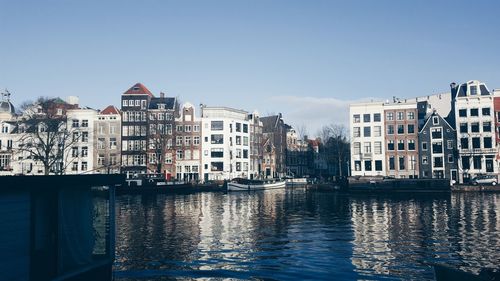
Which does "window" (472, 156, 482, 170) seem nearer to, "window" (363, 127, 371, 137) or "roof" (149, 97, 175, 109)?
"window" (363, 127, 371, 137)

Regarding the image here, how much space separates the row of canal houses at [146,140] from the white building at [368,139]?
2661cm

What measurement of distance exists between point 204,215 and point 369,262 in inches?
840

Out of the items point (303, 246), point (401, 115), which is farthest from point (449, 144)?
point (303, 246)

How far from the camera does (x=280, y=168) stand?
109 meters

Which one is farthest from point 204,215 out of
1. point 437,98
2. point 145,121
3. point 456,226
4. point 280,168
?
point 437,98

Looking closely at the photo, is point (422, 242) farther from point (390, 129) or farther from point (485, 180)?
point (390, 129)

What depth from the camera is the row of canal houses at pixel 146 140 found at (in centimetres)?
8894

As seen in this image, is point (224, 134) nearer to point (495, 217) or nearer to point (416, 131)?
point (416, 131)

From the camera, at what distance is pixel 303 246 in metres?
21.5

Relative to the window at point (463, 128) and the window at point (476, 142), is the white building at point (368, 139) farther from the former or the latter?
the window at point (476, 142)

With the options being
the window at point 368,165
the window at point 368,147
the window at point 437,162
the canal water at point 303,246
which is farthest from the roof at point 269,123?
the canal water at point 303,246

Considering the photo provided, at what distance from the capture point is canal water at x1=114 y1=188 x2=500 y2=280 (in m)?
16.4

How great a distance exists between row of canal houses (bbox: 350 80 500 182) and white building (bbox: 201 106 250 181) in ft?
87.7

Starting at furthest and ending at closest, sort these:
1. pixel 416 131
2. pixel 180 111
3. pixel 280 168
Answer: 1. pixel 280 168
2. pixel 180 111
3. pixel 416 131
